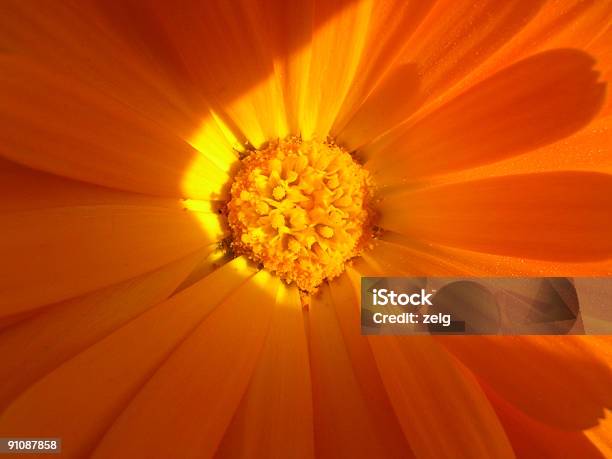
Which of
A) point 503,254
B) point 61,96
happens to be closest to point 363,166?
point 503,254

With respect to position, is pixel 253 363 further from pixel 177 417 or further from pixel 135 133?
pixel 135 133

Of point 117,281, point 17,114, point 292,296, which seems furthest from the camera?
point 292,296

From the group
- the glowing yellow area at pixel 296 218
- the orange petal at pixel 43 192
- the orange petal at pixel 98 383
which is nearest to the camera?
the orange petal at pixel 98 383

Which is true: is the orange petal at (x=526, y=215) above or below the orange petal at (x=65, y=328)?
above

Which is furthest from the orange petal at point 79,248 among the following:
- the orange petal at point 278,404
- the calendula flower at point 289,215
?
the orange petal at point 278,404

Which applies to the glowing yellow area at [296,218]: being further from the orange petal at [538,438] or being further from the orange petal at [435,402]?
the orange petal at [538,438]

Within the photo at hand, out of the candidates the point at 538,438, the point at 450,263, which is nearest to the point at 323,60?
the point at 450,263
